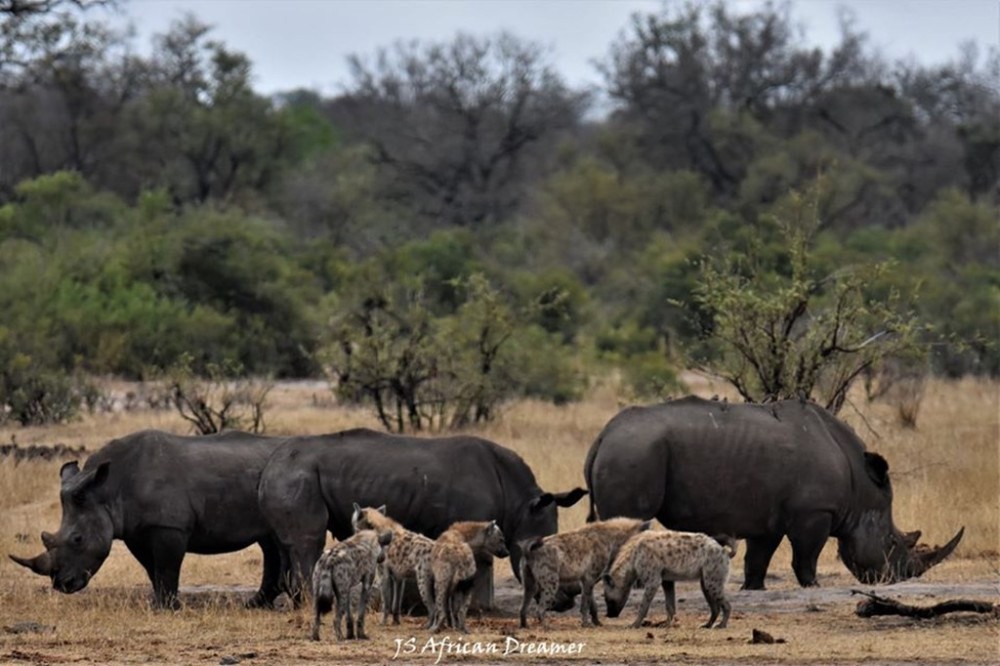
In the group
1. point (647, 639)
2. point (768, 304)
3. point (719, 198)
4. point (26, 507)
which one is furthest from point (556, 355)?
point (719, 198)

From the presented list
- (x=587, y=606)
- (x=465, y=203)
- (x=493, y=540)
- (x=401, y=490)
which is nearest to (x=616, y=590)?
(x=587, y=606)

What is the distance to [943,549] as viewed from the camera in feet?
47.2

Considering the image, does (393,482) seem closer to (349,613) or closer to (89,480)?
(89,480)

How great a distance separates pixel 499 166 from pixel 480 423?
4379 cm

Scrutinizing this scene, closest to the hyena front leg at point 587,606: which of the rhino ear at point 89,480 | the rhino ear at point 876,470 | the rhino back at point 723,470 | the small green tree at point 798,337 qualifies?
the rhino back at point 723,470

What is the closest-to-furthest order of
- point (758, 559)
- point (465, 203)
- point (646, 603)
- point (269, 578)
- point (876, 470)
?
point (646, 603), point (269, 578), point (758, 559), point (876, 470), point (465, 203)

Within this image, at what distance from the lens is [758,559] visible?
14406 mm

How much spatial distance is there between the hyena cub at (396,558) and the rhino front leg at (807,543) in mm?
3160

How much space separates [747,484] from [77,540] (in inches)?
184

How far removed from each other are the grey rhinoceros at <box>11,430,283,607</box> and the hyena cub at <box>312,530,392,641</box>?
2182 millimetres

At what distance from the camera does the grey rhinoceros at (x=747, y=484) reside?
14.1 metres

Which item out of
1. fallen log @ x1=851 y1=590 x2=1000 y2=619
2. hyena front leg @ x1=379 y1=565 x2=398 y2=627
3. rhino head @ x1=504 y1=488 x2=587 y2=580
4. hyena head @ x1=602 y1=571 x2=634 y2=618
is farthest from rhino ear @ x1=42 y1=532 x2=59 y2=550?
fallen log @ x1=851 y1=590 x2=1000 y2=619

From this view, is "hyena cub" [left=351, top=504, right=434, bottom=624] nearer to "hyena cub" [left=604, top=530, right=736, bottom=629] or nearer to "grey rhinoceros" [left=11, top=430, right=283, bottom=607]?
"hyena cub" [left=604, top=530, right=736, bottom=629]

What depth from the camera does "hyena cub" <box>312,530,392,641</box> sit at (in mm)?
11609
